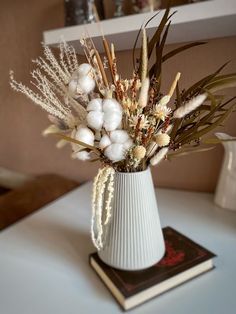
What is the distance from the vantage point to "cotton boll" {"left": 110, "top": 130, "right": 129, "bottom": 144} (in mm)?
523

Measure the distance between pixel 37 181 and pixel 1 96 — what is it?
509 mm

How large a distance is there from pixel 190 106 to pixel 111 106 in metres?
0.14

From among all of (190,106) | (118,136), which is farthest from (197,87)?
(118,136)

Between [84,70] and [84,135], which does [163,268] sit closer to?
[84,135]

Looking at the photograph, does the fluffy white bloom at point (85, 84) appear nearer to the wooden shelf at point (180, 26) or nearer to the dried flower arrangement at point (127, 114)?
the dried flower arrangement at point (127, 114)

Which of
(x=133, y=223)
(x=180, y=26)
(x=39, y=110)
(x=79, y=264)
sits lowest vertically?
(x=79, y=264)

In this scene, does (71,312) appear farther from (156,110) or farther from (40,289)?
(156,110)

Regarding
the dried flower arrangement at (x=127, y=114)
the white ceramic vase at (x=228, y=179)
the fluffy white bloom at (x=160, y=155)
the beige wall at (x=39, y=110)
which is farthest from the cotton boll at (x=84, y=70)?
the white ceramic vase at (x=228, y=179)

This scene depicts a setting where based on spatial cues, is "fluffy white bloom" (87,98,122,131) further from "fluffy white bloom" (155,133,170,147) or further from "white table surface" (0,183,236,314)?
"white table surface" (0,183,236,314)

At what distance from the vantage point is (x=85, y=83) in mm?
523

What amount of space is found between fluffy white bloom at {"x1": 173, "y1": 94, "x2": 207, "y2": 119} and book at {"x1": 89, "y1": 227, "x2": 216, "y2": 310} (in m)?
0.33

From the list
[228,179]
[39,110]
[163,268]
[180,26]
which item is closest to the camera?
[163,268]

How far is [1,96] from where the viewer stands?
144 cm

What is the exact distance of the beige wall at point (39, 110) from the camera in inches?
37.9
